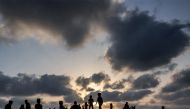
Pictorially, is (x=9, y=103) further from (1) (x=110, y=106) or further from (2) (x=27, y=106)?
(1) (x=110, y=106)

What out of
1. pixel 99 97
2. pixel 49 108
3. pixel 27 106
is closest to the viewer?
pixel 27 106

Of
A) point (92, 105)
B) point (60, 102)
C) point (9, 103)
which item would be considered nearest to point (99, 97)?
point (92, 105)

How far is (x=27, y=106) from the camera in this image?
33375mm

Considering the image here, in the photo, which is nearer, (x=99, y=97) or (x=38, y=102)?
(x=38, y=102)

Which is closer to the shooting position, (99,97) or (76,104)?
(76,104)

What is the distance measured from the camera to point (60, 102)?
116ft

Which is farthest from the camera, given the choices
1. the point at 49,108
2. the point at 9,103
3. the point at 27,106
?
the point at 49,108

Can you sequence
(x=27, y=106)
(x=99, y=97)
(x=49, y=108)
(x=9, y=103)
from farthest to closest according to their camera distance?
(x=49, y=108), (x=99, y=97), (x=27, y=106), (x=9, y=103)

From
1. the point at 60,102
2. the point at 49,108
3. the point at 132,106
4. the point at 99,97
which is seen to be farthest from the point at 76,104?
the point at 132,106

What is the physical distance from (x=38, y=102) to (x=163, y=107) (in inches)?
626

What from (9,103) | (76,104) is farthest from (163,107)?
(9,103)

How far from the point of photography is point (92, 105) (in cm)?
4059

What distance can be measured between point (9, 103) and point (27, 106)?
143 inches

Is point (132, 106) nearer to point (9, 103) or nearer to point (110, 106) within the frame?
point (110, 106)
